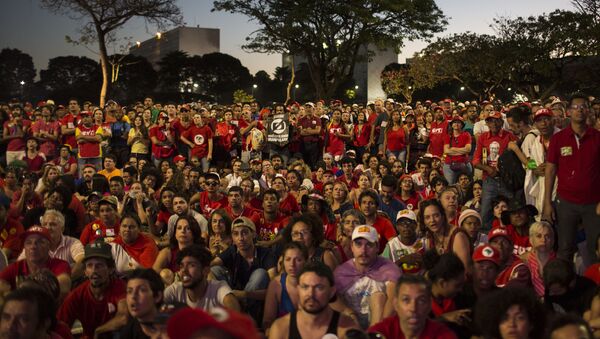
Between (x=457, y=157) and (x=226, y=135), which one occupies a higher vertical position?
(x=226, y=135)

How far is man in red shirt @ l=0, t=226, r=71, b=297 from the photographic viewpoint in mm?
5961

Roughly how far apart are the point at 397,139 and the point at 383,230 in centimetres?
676

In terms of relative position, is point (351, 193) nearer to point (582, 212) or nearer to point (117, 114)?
point (582, 212)

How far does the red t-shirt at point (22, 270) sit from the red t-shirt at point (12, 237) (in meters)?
1.21

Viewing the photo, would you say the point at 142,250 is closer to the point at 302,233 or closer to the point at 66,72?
the point at 302,233

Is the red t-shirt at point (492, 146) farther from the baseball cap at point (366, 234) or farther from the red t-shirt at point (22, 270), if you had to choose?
the red t-shirt at point (22, 270)

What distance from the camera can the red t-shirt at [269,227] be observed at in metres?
8.52

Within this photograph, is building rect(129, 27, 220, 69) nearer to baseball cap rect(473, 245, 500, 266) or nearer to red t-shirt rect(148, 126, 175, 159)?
red t-shirt rect(148, 126, 175, 159)

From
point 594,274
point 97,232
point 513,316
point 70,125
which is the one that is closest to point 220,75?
point 70,125

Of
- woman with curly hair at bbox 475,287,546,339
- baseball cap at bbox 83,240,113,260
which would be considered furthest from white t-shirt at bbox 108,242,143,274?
woman with curly hair at bbox 475,287,546,339

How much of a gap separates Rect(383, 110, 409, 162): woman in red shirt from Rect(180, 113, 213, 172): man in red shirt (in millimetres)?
3748

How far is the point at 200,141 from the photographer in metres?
14.7

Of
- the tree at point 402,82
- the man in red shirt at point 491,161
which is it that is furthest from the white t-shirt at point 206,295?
the tree at point 402,82

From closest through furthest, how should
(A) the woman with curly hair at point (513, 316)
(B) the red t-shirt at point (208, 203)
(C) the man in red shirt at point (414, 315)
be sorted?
1. (A) the woman with curly hair at point (513, 316)
2. (C) the man in red shirt at point (414, 315)
3. (B) the red t-shirt at point (208, 203)
